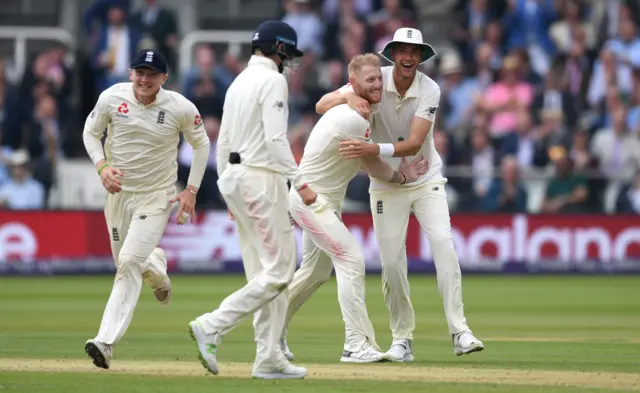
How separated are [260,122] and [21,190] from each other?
40.4 feet

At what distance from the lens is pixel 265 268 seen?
8.89m

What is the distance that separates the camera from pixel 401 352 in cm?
1046

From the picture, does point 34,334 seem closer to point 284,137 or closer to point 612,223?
point 284,137

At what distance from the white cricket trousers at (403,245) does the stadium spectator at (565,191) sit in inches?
416

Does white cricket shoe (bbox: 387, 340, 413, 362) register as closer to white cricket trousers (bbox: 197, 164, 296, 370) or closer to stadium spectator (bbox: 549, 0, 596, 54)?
white cricket trousers (bbox: 197, 164, 296, 370)

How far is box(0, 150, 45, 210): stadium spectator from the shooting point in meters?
20.5

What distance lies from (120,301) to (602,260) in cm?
1248

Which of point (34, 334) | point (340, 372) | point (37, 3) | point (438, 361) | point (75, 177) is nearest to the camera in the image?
point (340, 372)

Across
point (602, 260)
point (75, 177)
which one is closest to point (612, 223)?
point (602, 260)

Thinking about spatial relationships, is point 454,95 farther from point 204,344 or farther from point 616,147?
point 204,344

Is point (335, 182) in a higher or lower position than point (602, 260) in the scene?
higher

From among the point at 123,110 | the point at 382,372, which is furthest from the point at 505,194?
the point at 382,372

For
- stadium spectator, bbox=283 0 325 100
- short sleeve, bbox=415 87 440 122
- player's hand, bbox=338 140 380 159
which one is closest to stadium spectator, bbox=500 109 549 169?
stadium spectator, bbox=283 0 325 100

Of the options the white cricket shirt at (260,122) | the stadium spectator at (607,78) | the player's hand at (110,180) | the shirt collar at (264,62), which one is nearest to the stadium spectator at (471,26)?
the stadium spectator at (607,78)
